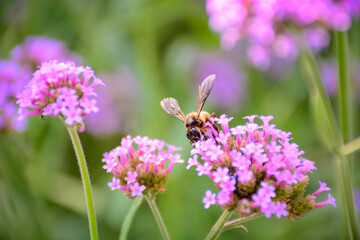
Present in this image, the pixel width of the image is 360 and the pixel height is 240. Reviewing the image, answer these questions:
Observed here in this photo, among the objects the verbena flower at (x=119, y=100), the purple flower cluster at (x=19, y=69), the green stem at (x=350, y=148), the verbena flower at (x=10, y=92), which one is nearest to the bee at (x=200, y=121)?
the green stem at (x=350, y=148)

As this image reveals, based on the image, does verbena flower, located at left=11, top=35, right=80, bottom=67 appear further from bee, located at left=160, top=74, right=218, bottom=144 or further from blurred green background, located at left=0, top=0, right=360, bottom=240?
bee, located at left=160, top=74, right=218, bottom=144

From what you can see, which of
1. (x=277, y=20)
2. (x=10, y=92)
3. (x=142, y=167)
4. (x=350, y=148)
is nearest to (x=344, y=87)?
(x=350, y=148)

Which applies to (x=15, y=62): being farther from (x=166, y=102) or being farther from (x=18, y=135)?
(x=166, y=102)

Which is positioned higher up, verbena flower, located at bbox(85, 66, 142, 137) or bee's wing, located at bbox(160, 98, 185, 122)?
verbena flower, located at bbox(85, 66, 142, 137)

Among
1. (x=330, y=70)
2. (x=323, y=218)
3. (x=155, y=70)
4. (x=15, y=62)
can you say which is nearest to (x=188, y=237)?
(x=323, y=218)

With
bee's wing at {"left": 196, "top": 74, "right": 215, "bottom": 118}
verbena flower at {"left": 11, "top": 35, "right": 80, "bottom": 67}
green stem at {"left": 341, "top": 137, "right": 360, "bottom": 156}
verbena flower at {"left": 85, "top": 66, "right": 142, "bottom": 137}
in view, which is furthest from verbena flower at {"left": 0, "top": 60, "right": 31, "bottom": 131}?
green stem at {"left": 341, "top": 137, "right": 360, "bottom": 156}

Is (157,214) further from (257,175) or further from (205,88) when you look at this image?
(205,88)
